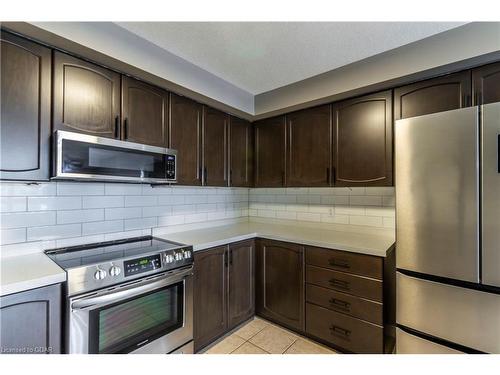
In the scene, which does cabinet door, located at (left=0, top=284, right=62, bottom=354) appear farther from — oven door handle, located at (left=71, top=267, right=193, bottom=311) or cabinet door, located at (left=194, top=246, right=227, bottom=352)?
cabinet door, located at (left=194, top=246, right=227, bottom=352)

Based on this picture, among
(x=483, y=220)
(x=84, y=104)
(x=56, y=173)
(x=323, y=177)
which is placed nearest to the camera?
(x=483, y=220)

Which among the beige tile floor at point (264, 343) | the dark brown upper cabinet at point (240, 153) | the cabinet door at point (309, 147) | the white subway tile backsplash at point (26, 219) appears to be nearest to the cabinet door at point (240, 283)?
the beige tile floor at point (264, 343)

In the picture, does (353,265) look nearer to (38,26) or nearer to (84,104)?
(84,104)

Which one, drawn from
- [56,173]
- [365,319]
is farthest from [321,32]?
[365,319]

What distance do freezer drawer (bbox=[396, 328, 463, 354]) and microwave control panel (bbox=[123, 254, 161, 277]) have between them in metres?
1.59

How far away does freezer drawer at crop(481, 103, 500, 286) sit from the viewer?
116 centimetres

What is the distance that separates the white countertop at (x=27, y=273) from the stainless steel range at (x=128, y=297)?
0.16 feet

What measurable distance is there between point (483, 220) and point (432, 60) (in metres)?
1.21

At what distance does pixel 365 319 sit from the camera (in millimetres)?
1719

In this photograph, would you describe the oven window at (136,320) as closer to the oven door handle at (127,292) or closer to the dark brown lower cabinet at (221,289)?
the oven door handle at (127,292)

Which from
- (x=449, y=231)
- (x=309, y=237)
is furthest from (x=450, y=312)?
(x=309, y=237)

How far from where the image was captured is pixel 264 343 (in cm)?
200

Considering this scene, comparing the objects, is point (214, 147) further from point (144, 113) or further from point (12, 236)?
point (12, 236)

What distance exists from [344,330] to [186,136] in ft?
6.64
